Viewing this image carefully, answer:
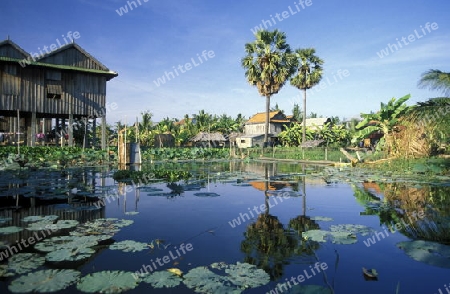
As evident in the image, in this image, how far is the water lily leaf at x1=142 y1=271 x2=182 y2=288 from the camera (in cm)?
296

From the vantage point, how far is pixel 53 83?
75.5 feet

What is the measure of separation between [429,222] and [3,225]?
8083mm

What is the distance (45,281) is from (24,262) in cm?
79

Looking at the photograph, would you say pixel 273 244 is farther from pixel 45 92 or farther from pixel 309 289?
pixel 45 92

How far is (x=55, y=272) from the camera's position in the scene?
10.4ft

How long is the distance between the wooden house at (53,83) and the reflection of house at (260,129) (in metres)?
34.3

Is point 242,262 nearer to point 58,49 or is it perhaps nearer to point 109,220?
point 109,220

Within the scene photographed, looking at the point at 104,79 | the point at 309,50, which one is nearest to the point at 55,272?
the point at 104,79

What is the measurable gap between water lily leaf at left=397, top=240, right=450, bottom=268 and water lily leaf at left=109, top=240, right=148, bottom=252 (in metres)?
3.76

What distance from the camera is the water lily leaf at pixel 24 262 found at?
3.31 m

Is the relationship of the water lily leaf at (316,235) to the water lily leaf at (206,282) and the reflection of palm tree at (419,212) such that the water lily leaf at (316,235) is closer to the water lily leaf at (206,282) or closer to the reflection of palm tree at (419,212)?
the reflection of palm tree at (419,212)

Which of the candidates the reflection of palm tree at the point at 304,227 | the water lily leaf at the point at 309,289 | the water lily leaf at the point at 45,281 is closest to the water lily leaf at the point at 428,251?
the reflection of palm tree at the point at 304,227

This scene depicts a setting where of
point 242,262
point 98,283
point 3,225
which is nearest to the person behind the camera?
point 98,283

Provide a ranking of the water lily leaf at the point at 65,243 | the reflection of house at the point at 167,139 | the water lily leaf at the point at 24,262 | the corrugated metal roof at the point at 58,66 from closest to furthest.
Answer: the water lily leaf at the point at 24,262
the water lily leaf at the point at 65,243
the corrugated metal roof at the point at 58,66
the reflection of house at the point at 167,139
